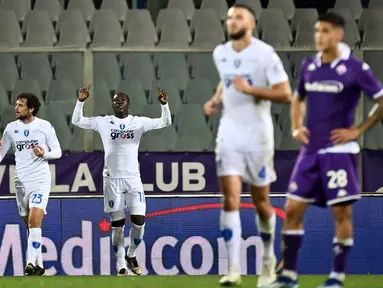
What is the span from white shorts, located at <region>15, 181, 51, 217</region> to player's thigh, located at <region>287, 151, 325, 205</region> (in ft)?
16.2

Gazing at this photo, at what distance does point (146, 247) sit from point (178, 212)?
1.87 feet

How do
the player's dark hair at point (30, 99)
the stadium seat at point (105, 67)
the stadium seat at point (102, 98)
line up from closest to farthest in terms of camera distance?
1. the player's dark hair at point (30, 99)
2. the stadium seat at point (102, 98)
3. the stadium seat at point (105, 67)

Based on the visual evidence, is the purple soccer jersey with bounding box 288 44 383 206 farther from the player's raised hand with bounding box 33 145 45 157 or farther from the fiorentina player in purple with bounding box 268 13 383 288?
the player's raised hand with bounding box 33 145 45 157

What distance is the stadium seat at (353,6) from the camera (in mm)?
16047

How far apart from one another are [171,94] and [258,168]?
7524mm

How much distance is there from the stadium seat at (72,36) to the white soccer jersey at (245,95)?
792cm

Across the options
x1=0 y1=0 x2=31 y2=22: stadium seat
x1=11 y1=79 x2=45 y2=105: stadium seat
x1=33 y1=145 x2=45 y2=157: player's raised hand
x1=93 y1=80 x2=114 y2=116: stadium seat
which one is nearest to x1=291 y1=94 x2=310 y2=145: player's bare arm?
x1=33 y1=145 x2=45 y2=157: player's raised hand

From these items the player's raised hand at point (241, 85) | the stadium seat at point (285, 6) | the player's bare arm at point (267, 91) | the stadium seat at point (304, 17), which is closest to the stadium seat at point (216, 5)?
the stadium seat at point (285, 6)

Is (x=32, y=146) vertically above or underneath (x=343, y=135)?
underneath

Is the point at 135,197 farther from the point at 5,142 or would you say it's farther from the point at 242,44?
the point at 242,44

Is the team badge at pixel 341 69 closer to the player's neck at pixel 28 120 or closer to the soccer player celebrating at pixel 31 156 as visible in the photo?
the soccer player celebrating at pixel 31 156

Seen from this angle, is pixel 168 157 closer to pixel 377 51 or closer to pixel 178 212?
pixel 178 212

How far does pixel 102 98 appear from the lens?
50.3 feet

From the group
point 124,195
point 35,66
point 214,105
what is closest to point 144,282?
point 214,105
